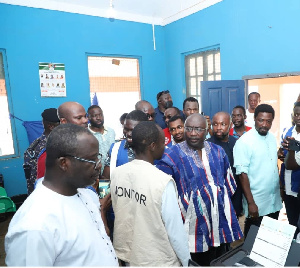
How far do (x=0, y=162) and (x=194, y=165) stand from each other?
13.3 ft

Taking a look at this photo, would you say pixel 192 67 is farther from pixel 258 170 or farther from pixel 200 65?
pixel 258 170

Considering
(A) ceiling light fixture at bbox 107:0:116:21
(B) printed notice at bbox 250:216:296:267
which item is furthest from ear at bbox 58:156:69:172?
(A) ceiling light fixture at bbox 107:0:116:21

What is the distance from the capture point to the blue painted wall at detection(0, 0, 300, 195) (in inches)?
158

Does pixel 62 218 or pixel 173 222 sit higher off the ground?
pixel 62 218

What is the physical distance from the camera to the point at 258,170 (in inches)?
85.6

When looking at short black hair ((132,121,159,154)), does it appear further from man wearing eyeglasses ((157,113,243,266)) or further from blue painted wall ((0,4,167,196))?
blue painted wall ((0,4,167,196))

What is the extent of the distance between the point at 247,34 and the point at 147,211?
415 centimetres

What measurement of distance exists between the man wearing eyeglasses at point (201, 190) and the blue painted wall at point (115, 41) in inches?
114

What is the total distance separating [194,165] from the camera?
1.84 meters

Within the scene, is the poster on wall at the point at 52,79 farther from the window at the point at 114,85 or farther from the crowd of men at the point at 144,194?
the crowd of men at the point at 144,194

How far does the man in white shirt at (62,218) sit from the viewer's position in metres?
0.75

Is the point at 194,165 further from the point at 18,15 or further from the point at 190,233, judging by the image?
the point at 18,15

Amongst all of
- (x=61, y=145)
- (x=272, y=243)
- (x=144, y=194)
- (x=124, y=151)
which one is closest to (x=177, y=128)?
(x=124, y=151)

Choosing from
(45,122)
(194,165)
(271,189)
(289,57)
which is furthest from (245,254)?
(289,57)
